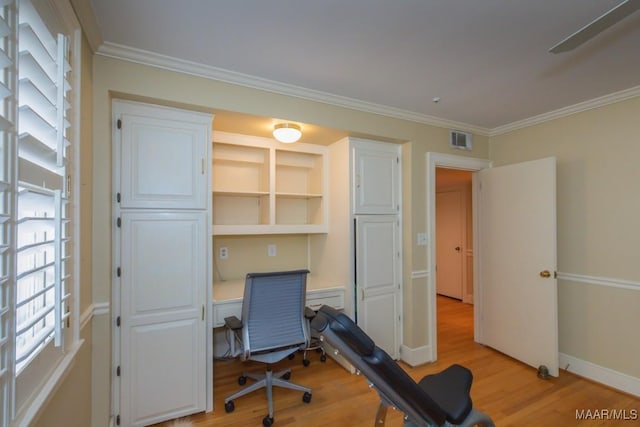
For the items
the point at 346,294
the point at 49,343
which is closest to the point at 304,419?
the point at 346,294

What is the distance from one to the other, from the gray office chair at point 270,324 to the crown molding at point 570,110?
2755 mm

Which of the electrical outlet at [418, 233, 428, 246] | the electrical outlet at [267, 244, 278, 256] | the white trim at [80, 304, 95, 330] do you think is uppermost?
the electrical outlet at [418, 233, 428, 246]

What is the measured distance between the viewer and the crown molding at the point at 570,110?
2458 mm

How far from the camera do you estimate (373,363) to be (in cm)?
124

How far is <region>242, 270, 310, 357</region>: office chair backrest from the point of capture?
215 cm

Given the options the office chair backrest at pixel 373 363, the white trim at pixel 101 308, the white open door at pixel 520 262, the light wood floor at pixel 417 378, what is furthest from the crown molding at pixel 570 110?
the white trim at pixel 101 308

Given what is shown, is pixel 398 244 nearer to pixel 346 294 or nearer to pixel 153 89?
pixel 346 294

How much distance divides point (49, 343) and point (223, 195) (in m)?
1.95

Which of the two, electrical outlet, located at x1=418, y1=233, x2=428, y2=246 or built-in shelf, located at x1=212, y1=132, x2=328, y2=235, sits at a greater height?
built-in shelf, located at x1=212, y1=132, x2=328, y2=235

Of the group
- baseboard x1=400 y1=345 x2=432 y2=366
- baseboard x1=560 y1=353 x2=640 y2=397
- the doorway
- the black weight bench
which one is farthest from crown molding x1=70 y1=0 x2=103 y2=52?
the doorway

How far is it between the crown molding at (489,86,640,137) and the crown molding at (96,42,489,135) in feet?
2.08

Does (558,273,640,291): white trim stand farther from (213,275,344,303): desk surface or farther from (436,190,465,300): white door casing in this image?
(436,190,465,300): white door casing

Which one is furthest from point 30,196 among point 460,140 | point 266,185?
point 460,140

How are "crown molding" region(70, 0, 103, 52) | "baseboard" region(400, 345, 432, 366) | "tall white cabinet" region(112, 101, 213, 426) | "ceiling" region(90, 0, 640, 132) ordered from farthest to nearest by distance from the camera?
"baseboard" region(400, 345, 432, 366), "tall white cabinet" region(112, 101, 213, 426), "ceiling" region(90, 0, 640, 132), "crown molding" region(70, 0, 103, 52)
